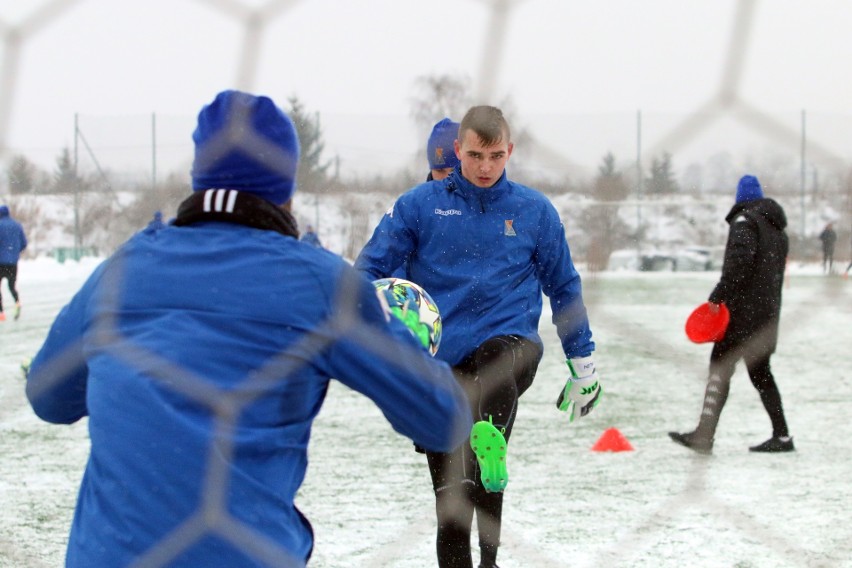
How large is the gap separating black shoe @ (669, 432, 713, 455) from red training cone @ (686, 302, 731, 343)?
44 cm

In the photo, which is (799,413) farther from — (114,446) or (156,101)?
(114,446)

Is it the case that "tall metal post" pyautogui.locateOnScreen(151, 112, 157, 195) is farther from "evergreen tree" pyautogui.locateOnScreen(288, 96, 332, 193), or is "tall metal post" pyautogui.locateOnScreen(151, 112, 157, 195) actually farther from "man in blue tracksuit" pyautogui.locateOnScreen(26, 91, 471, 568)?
"man in blue tracksuit" pyautogui.locateOnScreen(26, 91, 471, 568)

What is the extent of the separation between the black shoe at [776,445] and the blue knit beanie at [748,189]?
1.09 m

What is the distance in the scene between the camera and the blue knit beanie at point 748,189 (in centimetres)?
463

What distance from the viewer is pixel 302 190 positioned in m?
4.27

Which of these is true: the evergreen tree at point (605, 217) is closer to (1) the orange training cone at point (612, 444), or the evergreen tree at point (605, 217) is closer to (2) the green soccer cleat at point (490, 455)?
(2) the green soccer cleat at point (490, 455)

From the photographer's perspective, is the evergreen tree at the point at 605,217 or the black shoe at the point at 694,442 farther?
the black shoe at the point at 694,442

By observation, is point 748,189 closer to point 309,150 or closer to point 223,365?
point 309,150

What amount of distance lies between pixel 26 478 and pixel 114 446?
2.93 m

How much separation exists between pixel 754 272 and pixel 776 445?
0.79 m

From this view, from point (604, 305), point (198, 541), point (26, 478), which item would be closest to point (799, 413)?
point (26, 478)

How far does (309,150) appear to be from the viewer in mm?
3230

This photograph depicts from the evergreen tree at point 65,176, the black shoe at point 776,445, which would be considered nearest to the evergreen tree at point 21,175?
the evergreen tree at point 65,176

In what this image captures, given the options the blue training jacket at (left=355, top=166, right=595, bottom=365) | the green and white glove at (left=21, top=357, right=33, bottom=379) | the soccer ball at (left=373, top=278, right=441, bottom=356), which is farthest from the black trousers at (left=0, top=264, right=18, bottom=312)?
the soccer ball at (left=373, top=278, right=441, bottom=356)
